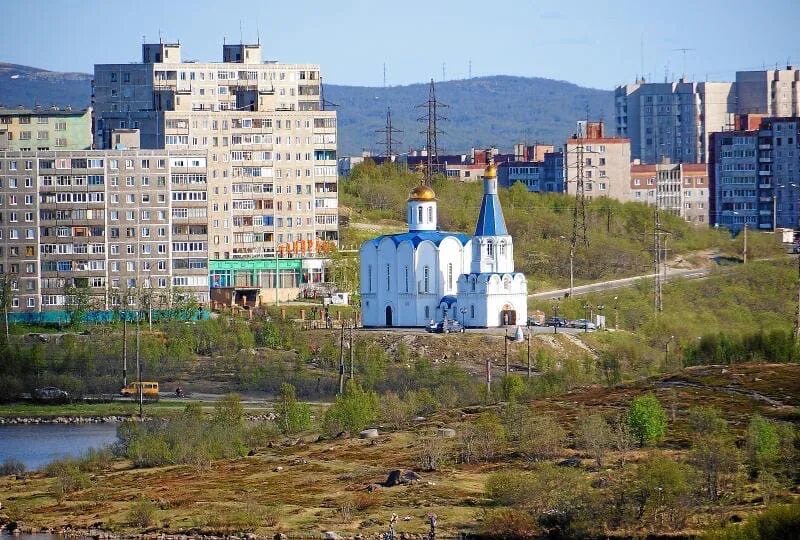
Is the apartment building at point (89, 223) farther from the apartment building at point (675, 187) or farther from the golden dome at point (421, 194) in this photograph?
the apartment building at point (675, 187)

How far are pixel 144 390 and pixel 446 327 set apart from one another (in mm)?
13771

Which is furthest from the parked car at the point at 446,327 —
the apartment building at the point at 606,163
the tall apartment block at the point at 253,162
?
the apartment building at the point at 606,163

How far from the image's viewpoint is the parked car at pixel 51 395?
86.8 meters

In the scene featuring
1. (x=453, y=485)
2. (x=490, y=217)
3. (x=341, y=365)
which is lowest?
(x=453, y=485)

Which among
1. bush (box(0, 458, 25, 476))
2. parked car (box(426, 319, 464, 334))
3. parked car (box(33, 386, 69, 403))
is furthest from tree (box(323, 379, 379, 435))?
parked car (box(426, 319, 464, 334))

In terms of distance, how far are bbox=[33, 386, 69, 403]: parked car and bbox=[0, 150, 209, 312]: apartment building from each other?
1826 cm

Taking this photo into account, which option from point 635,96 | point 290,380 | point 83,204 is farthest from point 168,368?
point 635,96

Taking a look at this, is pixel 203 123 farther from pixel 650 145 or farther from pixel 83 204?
pixel 650 145

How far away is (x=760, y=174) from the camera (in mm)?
151875

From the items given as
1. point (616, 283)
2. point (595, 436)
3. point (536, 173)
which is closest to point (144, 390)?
point (595, 436)

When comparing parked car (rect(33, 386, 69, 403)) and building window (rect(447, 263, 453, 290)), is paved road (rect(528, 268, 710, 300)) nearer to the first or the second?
building window (rect(447, 263, 453, 290))

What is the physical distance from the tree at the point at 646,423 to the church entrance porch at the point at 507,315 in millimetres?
29508

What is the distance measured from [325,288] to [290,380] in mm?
23835

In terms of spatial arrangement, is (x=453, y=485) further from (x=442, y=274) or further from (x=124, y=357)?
(x=442, y=274)
